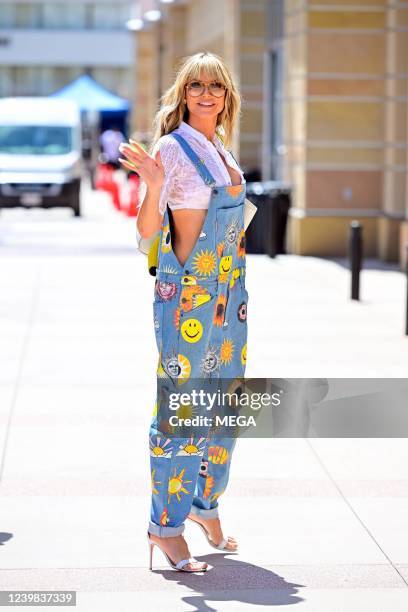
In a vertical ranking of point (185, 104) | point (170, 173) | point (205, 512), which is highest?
point (185, 104)

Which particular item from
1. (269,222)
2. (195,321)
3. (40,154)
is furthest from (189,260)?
(40,154)

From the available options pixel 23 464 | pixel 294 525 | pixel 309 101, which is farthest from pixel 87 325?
pixel 309 101

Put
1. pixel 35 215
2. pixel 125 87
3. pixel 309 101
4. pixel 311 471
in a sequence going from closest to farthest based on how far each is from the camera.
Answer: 1. pixel 311 471
2. pixel 309 101
3. pixel 35 215
4. pixel 125 87

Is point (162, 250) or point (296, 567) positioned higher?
point (162, 250)

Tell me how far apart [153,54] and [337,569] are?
41.6 m

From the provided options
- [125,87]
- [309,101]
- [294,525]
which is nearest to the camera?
[294,525]

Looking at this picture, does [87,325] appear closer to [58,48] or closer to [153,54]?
[153,54]

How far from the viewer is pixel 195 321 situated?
16.7ft

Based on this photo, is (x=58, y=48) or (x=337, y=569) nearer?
(x=337, y=569)

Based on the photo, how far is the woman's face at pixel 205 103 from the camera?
204 inches

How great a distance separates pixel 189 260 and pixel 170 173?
32 cm

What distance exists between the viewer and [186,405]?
514 centimetres

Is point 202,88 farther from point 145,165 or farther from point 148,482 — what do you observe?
point 148,482

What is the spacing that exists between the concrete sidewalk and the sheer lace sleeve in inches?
53.4
